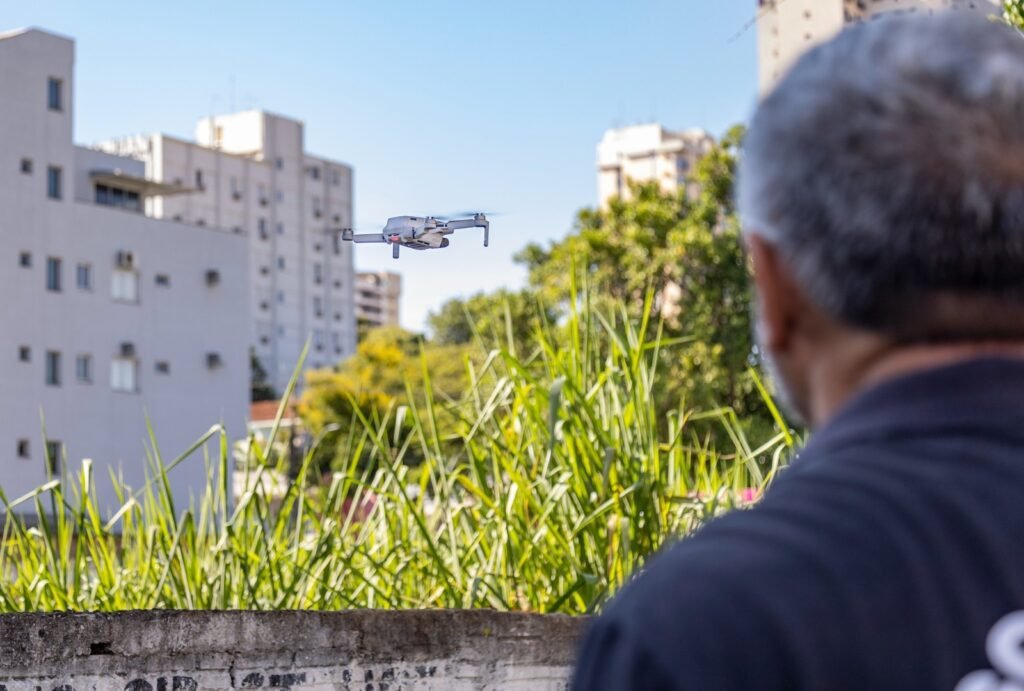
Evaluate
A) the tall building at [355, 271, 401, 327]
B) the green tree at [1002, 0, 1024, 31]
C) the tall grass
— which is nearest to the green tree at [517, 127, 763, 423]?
the tall grass

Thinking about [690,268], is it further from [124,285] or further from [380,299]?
[380,299]

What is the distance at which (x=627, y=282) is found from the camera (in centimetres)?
3191

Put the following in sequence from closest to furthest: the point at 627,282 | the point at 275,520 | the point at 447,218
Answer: the point at 447,218 < the point at 275,520 < the point at 627,282

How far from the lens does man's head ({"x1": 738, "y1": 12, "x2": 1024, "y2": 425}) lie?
1.14 metres

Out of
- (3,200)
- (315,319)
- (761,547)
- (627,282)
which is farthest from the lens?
(315,319)

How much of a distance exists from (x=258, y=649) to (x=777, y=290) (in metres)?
3.71

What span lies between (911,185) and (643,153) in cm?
9756

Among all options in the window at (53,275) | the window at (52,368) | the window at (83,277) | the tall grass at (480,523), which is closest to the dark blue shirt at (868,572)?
the tall grass at (480,523)

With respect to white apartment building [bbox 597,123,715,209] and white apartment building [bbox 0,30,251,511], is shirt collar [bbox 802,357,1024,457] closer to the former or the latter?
white apartment building [bbox 0,30,251,511]

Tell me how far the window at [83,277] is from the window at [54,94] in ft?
12.9

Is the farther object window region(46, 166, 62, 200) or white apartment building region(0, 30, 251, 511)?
window region(46, 166, 62, 200)

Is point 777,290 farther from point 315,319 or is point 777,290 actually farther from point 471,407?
point 315,319

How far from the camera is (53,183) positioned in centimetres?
4275

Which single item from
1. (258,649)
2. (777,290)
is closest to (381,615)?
(258,649)
